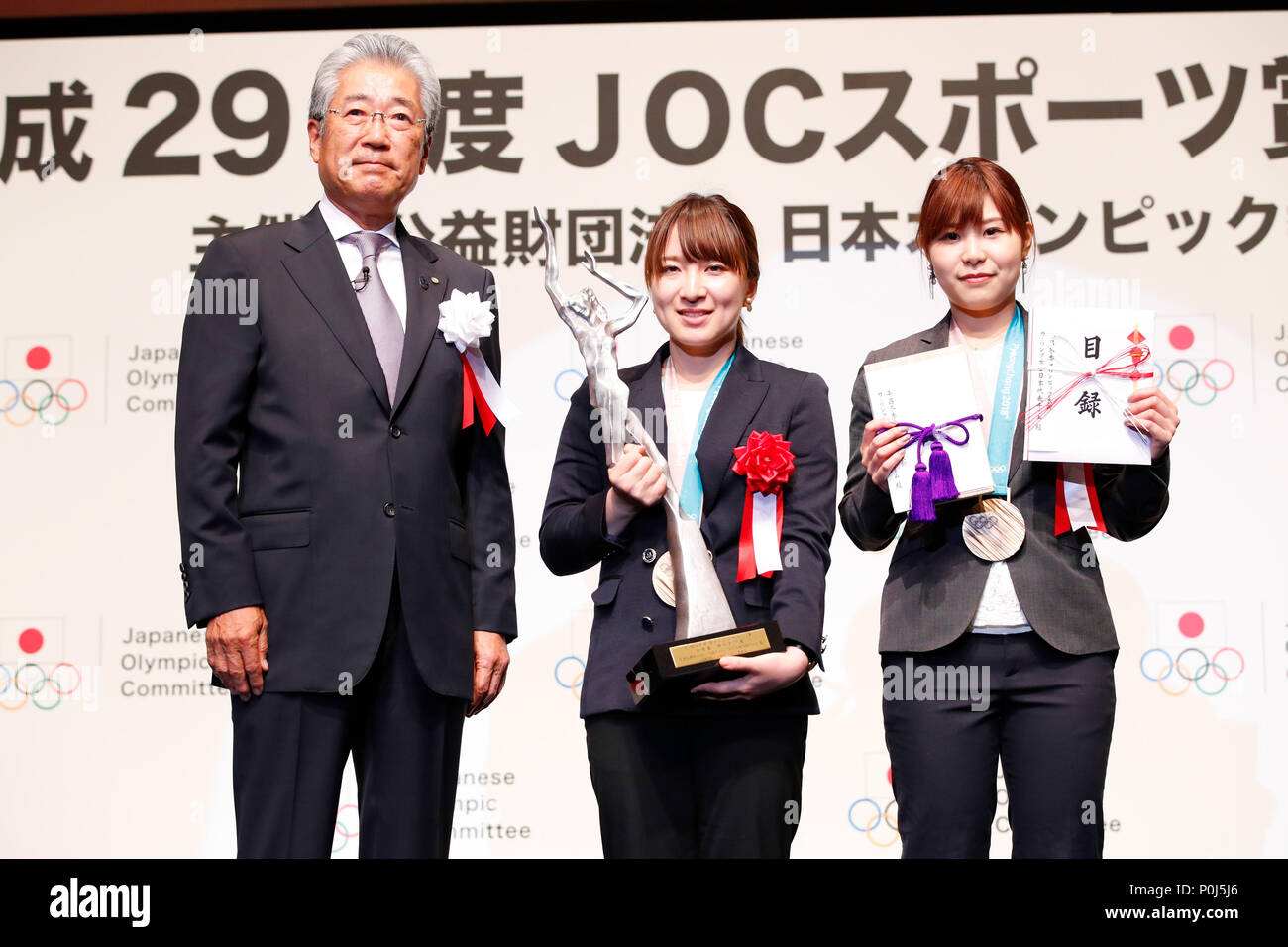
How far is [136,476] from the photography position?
11.7 feet

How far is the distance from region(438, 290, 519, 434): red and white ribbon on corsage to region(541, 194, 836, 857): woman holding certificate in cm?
14

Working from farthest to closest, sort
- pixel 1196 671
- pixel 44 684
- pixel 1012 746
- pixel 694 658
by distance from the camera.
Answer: pixel 44 684, pixel 1196 671, pixel 1012 746, pixel 694 658

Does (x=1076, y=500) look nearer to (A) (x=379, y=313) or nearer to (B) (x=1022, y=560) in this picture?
(B) (x=1022, y=560)

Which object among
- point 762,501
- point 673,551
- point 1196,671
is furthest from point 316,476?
point 1196,671

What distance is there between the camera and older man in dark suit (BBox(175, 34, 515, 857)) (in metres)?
2.14

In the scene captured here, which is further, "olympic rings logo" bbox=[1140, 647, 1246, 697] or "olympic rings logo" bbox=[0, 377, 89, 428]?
"olympic rings logo" bbox=[0, 377, 89, 428]

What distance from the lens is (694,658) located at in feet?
6.92

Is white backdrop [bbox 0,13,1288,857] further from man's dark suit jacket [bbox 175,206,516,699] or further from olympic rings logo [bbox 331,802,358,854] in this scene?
man's dark suit jacket [bbox 175,206,516,699]

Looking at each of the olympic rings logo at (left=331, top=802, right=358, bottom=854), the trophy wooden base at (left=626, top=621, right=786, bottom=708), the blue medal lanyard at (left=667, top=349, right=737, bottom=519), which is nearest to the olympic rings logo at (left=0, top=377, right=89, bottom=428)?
the olympic rings logo at (left=331, top=802, right=358, bottom=854)

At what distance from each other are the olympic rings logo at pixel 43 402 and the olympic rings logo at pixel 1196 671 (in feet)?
9.37

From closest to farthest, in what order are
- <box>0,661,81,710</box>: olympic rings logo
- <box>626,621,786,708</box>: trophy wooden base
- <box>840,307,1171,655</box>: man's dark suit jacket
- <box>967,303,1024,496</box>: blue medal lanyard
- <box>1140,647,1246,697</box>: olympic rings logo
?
1. <box>626,621,786,708</box>: trophy wooden base
2. <box>840,307,1171,655</box>: man's dark suit jacket
3. <box>967,303,1024,496</box>: blue medal lanyard
4. <box>1140,647,1246,697</box>: olympic rings logo
5. <box>0,661,81,710</box>: olympic rings logo

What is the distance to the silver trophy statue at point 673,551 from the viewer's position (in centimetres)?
212

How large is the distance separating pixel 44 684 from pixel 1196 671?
294 cm

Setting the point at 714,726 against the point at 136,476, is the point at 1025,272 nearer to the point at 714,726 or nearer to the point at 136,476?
the point at 714,726
